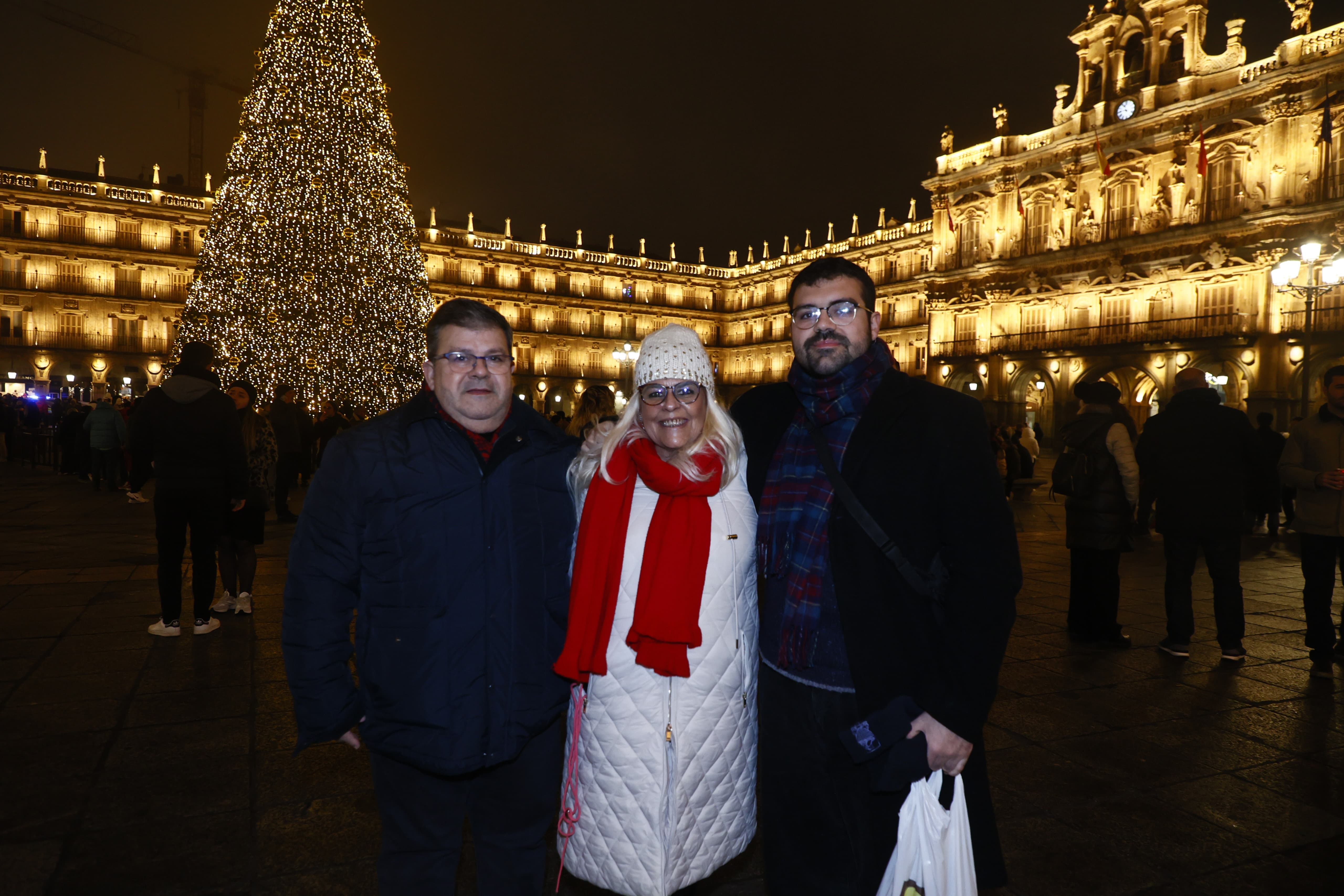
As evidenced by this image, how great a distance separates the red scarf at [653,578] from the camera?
2.12m

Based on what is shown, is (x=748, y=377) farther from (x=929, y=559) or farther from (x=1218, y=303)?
(x=929, y=559)

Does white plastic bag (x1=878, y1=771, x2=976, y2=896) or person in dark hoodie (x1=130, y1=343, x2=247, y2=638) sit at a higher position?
person in dark hoodie (x1=130, y1=343, x2=247, y2=638)

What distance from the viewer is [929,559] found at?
1963 mm

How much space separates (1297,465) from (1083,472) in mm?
1238

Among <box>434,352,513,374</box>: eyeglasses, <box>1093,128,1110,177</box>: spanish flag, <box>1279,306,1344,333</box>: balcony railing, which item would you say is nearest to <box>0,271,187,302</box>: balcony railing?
<box>1093,128,1110,177</box>: spanish flag

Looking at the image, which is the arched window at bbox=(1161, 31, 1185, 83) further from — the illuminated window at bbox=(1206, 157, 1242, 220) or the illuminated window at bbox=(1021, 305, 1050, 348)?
the illuminated window at bbox=(1021, 305, 1050, 348)

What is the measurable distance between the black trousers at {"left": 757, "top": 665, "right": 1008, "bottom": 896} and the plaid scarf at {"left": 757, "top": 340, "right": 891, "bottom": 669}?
0.14m

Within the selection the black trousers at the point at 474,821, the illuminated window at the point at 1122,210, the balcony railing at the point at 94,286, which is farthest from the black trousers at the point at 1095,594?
the balcony railing at the point at 94,286

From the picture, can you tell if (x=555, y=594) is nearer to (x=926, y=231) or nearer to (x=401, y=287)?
(x=401, y=287)

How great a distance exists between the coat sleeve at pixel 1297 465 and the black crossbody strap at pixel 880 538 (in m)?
4.52

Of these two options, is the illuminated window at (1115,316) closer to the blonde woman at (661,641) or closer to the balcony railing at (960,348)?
the balcony railing at (960,348)

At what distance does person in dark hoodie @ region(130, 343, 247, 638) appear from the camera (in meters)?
5.04

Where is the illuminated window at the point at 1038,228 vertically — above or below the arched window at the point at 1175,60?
below

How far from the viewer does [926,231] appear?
4506 cm
